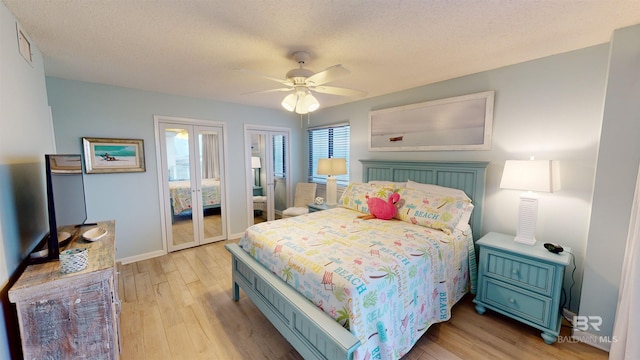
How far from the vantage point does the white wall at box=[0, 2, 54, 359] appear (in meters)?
1.29

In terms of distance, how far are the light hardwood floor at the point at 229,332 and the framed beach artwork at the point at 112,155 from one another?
1.44m

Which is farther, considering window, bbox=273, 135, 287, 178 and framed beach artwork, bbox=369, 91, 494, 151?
window, bbox=273, 135, 287, 178

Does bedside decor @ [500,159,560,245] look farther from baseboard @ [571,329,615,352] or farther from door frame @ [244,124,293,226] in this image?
door frame @ [244,124,293,226]

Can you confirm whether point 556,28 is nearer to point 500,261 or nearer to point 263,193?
point 500,261

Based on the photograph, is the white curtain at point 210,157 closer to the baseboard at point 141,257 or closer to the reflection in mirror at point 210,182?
the reflection in mirror at point 210,182

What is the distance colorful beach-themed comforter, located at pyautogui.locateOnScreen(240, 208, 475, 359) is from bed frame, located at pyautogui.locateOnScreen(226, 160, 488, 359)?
0.07 m

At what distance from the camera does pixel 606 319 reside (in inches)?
73.8

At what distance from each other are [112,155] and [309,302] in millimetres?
3226

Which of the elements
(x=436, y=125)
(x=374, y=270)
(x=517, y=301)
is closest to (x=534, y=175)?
(x=517, y=301)

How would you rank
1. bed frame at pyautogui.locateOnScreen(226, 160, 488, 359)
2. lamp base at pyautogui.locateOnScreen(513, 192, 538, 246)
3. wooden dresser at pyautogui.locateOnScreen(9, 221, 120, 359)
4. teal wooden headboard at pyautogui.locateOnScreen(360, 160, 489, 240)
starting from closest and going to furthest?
wooden dresser at pyautogui.locateOnScreen(9, 221, 120, 359) → bed frame at pyautogui.locateOnScreen(226, 160, 488, 359) → lamp base at pyautogui.locateOnScreen(513, 192, 538, 246) → teal wooden headboard at pyautogui.locateOnScreen(360, 160, 489, 240)

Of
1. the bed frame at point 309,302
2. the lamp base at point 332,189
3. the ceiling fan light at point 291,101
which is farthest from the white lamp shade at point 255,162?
the ceiling fan light at point 291,101

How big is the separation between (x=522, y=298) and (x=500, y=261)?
12.3 inches

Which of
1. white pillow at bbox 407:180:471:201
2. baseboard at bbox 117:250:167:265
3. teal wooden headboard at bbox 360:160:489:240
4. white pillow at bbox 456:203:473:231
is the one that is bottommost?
baseboard at bbox 117:250:167:265

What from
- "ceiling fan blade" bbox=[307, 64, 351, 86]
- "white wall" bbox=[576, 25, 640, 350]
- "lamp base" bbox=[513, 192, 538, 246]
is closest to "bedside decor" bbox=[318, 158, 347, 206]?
"ceiling fan blade" bbox=[307, 64, 351, 86]
